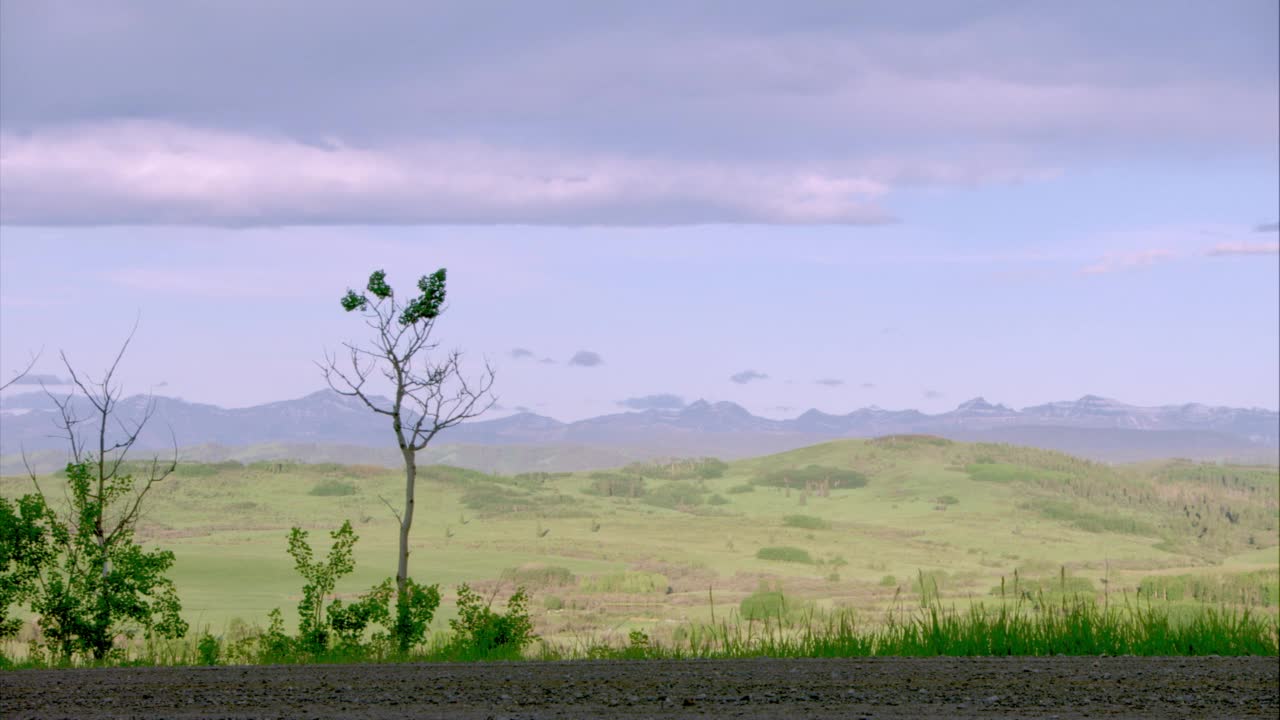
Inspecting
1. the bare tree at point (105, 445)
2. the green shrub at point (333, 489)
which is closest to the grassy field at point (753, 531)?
the green shrub at point (333, 489)

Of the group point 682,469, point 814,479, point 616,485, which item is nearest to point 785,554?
point 616,485

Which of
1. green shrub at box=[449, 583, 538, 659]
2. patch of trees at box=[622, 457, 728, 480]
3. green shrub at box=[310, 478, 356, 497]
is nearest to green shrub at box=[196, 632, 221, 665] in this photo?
green shrub at box=[449, 583, 538, 659]

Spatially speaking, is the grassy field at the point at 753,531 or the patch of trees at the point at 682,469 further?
the patch of trees at the point at 682,469

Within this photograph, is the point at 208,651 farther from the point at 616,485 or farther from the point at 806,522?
the point at 616,485

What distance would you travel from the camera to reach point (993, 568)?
6981 centimetres

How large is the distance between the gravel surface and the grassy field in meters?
21.2

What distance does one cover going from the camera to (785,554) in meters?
72.7

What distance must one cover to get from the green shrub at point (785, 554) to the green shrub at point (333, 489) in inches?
1123

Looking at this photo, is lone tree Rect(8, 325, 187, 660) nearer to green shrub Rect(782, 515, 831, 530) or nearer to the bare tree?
the bare tree

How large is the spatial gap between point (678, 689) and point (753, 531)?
255 ft

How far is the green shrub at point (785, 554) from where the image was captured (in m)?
70.7

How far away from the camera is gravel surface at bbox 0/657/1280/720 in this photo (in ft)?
30.7

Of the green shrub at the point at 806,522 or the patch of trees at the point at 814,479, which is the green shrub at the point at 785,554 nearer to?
the green shrub at the point at 806,522

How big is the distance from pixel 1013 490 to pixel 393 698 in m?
99.5
